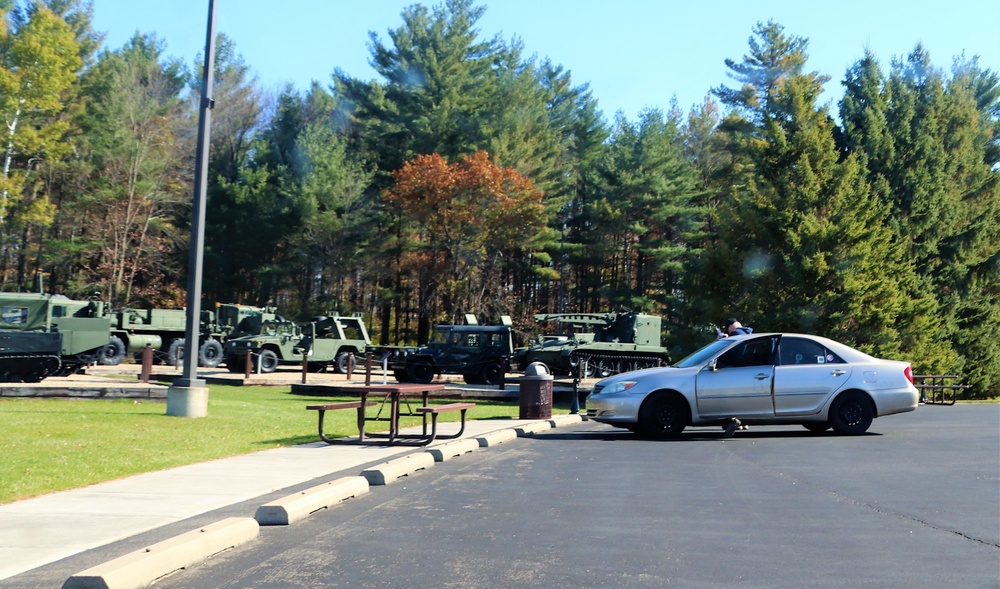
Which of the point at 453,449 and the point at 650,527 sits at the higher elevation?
the point at 453,449

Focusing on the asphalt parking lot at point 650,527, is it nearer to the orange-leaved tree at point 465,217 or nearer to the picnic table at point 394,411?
the picnic table at point 394,411

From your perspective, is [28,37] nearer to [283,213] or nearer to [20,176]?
[20,176]

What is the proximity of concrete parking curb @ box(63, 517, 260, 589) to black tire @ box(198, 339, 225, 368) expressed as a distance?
111ft

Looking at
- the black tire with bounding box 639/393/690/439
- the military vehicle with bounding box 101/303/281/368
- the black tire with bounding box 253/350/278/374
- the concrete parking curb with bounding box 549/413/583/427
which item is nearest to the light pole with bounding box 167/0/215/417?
the concrete parking curb with bounding box 549/413/583/427

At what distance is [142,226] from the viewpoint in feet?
190

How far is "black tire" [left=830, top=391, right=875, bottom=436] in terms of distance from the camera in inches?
613

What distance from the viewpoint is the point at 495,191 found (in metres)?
51.6

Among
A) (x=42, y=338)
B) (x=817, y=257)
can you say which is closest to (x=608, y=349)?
(x=817, y=257)

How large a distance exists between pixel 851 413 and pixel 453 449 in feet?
21.4

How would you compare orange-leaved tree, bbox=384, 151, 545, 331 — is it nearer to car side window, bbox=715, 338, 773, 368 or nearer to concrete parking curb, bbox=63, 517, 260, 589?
car side window, bbox=715, 338, 773, 368

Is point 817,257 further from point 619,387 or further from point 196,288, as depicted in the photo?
point 196,288

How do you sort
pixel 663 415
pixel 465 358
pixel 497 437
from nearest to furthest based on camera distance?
pixel 497 437, pixel 663 415, pixel 465 358

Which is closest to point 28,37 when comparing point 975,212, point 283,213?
point 283,213

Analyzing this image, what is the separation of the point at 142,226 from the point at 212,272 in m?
7.01
